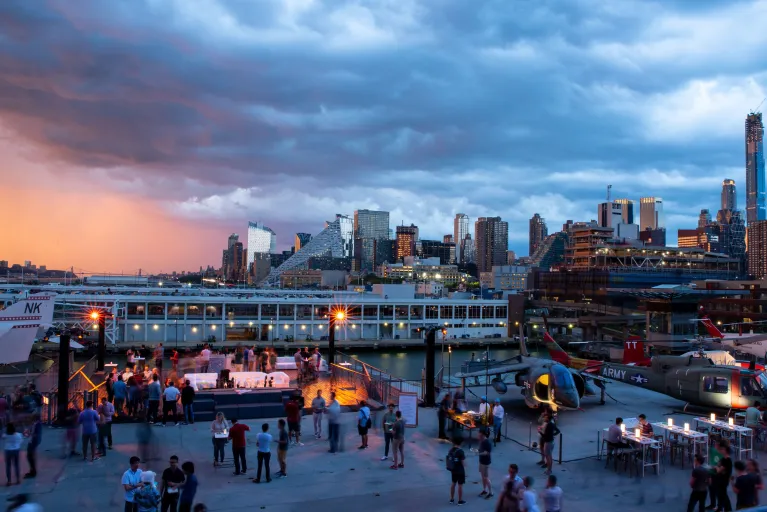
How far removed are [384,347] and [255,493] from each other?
55031mm

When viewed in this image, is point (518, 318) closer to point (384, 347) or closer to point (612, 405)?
point (384, 347)

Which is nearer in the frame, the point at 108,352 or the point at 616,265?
the point at 108,352

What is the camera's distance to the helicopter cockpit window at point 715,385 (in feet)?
61.1

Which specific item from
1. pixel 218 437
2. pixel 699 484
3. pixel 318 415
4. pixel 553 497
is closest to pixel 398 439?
pixel 318 415

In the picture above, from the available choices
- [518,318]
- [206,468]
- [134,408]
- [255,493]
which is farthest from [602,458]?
[518,318]

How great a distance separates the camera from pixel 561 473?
13008 mm

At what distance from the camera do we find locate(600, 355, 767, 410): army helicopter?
18.2 metres

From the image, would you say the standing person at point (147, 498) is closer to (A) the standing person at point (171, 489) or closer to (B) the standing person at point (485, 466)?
(A) the standing person at point (171, 489)

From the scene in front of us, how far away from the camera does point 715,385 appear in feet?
61.7

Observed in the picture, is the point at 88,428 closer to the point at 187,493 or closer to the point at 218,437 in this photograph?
the point at 218,437

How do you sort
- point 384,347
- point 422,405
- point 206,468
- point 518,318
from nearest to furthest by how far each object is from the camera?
point 206,468
point 422,405
point 384,347
point 518,318

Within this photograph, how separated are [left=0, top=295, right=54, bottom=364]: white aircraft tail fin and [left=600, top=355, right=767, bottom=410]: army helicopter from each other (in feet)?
75.2

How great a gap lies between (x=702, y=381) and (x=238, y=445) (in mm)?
15325

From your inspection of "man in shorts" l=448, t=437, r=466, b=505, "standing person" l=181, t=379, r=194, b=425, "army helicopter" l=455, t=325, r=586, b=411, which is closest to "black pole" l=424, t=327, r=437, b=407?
"army helicopter" l=455, t=325, r=586, b=411
